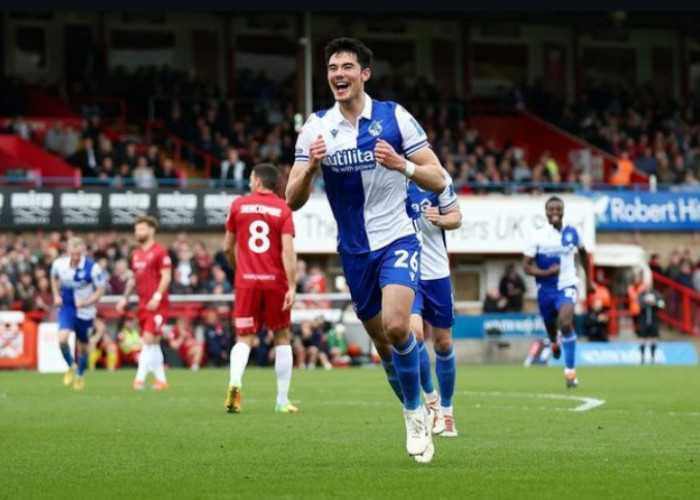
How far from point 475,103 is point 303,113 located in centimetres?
911

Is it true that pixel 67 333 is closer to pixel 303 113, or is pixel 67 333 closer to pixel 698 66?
pixel 303 113

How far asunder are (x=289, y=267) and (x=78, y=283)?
7.77 meters

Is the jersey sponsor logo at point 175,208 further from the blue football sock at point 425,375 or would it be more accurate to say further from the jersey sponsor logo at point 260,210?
the blue football sock at point 425,375

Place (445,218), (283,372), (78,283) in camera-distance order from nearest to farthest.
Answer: (445,218)
(283,372)
(78,283)

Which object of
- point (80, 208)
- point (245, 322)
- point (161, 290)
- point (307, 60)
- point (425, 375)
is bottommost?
point (425, 375)

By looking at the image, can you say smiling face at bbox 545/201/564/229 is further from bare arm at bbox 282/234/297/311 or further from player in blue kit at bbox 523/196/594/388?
bare arm at bbox 282/234/297/311

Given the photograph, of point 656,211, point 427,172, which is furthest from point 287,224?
point 656,211

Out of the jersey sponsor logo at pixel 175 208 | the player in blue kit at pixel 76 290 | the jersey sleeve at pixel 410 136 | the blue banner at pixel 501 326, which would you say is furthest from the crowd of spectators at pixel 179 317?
the jersey sleeve at pixel 410 136

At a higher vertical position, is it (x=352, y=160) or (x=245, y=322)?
(x=352, y=160)

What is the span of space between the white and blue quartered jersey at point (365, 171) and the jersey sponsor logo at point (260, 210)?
5731mm

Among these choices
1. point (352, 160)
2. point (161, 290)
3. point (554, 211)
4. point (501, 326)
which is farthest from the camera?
point (501, 326)

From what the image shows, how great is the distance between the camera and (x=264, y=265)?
55.1 feet

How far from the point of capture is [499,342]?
3669 centimetres

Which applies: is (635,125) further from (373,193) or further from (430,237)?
(373,193)
